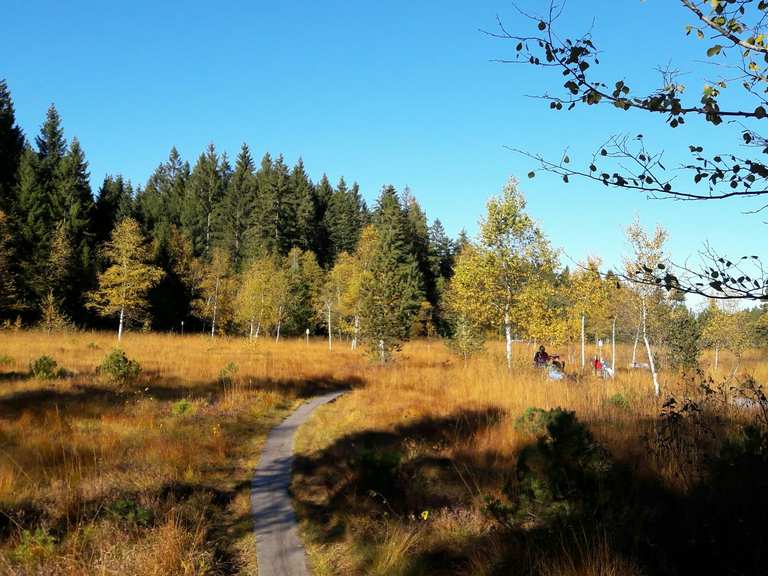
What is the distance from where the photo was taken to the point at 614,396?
8.70m

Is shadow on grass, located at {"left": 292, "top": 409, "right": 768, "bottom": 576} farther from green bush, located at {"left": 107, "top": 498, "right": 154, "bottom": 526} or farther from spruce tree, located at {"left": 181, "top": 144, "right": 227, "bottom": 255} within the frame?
spruce tree, located at {"left": 181, "top": 144, "right": 227, "bottom": 255}

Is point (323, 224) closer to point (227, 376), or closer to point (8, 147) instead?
point (8, 147)

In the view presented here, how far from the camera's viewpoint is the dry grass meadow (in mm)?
4062

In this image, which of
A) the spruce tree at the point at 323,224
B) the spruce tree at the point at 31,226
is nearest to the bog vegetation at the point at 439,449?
the spruce tree at the point at 31,226

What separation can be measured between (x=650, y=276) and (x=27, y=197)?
49.4 metres

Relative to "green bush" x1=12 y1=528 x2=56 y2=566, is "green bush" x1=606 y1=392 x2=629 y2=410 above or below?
above

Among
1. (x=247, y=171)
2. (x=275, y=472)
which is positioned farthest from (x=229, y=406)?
(x=247, y=171)

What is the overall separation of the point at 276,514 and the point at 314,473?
4.97ft

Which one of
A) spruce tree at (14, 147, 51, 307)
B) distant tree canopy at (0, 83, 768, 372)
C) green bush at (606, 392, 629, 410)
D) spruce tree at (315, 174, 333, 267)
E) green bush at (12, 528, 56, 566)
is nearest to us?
green bush at (12, 528, 56, 566)

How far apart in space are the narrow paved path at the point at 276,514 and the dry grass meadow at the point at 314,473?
0.15 metres

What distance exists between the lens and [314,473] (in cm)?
729

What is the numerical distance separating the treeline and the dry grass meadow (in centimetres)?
1436

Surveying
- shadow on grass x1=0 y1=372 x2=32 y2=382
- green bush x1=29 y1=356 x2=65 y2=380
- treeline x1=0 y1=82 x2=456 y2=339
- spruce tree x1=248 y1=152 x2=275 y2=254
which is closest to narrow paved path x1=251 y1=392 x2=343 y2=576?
green bush x1=29 y1=356 x2=65 y2=380

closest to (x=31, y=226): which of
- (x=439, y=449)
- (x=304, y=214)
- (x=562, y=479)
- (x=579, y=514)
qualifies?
(x=304, y=214)
